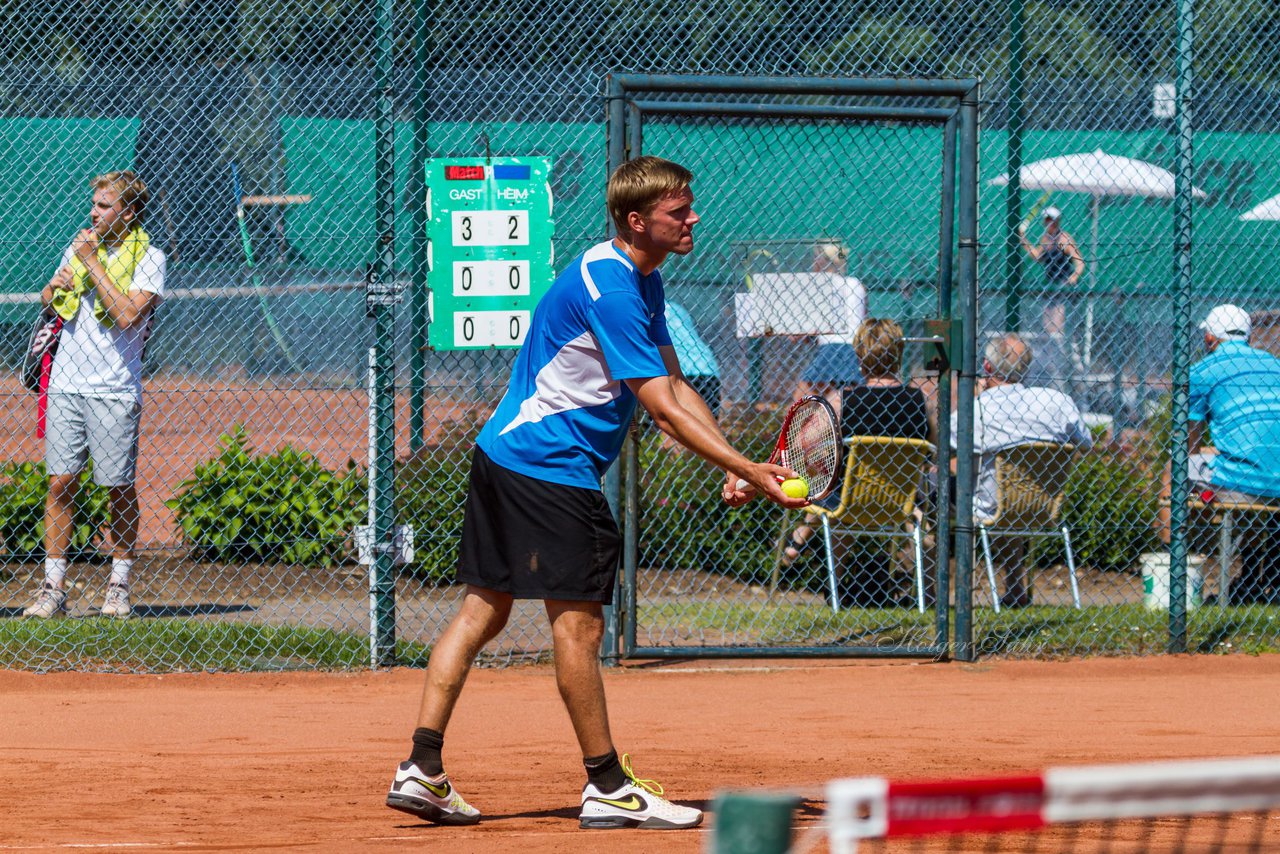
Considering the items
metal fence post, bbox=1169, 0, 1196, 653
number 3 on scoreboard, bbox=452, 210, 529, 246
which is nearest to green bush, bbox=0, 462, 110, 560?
number 3 on scoreboard, bbox=452, 210, 529, 246

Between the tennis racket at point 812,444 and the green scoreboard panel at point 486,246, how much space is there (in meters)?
2.31

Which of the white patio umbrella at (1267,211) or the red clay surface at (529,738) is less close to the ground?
the white patio umbrella at (1267,211)

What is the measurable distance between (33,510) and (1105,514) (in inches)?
247

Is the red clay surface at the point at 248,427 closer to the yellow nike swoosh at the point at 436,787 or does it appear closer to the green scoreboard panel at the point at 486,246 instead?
the green scoreboard panel at the point at 486,246

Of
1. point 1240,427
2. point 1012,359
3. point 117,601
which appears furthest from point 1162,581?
point 117,601

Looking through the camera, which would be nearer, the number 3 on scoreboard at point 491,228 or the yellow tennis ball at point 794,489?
the yellow tennis ball at point 794,489

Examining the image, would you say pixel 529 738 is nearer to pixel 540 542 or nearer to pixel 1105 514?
pixel 540 542

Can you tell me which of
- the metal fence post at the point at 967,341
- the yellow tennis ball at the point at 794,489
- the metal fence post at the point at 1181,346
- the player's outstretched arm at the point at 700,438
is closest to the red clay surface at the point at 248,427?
the metal fence post at the point at 967,341

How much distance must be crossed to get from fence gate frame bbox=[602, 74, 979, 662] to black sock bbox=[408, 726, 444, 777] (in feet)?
8.93

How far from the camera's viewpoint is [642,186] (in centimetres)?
440

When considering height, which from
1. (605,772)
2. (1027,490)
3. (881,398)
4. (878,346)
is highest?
(878,346)

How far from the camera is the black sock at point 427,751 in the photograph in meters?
4.37

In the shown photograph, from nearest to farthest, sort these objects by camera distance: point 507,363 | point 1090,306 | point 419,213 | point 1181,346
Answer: point 1181,346
point 419,213
point 507,363
point 1090,306

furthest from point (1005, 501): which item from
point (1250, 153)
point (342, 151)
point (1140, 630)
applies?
point (1250, 153)
